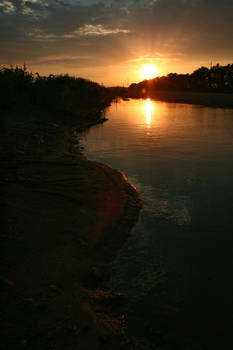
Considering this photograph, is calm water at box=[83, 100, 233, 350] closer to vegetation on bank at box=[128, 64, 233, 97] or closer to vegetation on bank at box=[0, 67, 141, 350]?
vegetation on bank at box=[0, 67, 141, 350]

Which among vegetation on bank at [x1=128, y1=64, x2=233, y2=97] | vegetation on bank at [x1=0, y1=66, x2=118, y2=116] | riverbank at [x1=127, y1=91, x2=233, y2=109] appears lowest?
vegetation on bank at [x1=0, y1=66, x2=118, y2=116]

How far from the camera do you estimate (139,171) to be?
9.71m

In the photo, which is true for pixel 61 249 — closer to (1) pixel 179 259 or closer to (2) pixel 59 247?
(2) pixel 59 247

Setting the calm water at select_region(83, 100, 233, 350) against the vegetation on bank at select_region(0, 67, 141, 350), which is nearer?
the vegetation on bank at select_region(0, 67, 141, 350)

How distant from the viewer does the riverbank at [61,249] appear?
314 cm

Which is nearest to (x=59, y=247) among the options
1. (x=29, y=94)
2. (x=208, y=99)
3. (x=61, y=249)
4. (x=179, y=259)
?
(x=61, y=249)

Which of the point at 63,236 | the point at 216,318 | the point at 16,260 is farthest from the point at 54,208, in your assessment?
the point at 216,318

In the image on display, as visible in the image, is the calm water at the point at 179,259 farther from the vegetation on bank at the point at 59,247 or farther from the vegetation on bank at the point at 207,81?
the vegetation on bank at the point at 207,81

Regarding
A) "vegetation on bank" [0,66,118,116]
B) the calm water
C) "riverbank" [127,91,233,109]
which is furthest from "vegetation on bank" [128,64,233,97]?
the calm water

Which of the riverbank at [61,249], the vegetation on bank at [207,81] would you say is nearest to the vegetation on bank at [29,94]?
the riverbank at [61,249]

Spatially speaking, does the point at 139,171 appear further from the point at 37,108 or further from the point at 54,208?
the point at 37,108

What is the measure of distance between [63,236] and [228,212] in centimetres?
410

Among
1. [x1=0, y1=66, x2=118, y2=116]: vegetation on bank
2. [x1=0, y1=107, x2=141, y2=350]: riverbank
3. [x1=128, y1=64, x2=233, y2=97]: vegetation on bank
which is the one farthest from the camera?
[x1=128, y1=64, x2=233, y2=97]: vegetation on bank

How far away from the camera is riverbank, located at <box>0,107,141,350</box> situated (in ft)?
10.3
